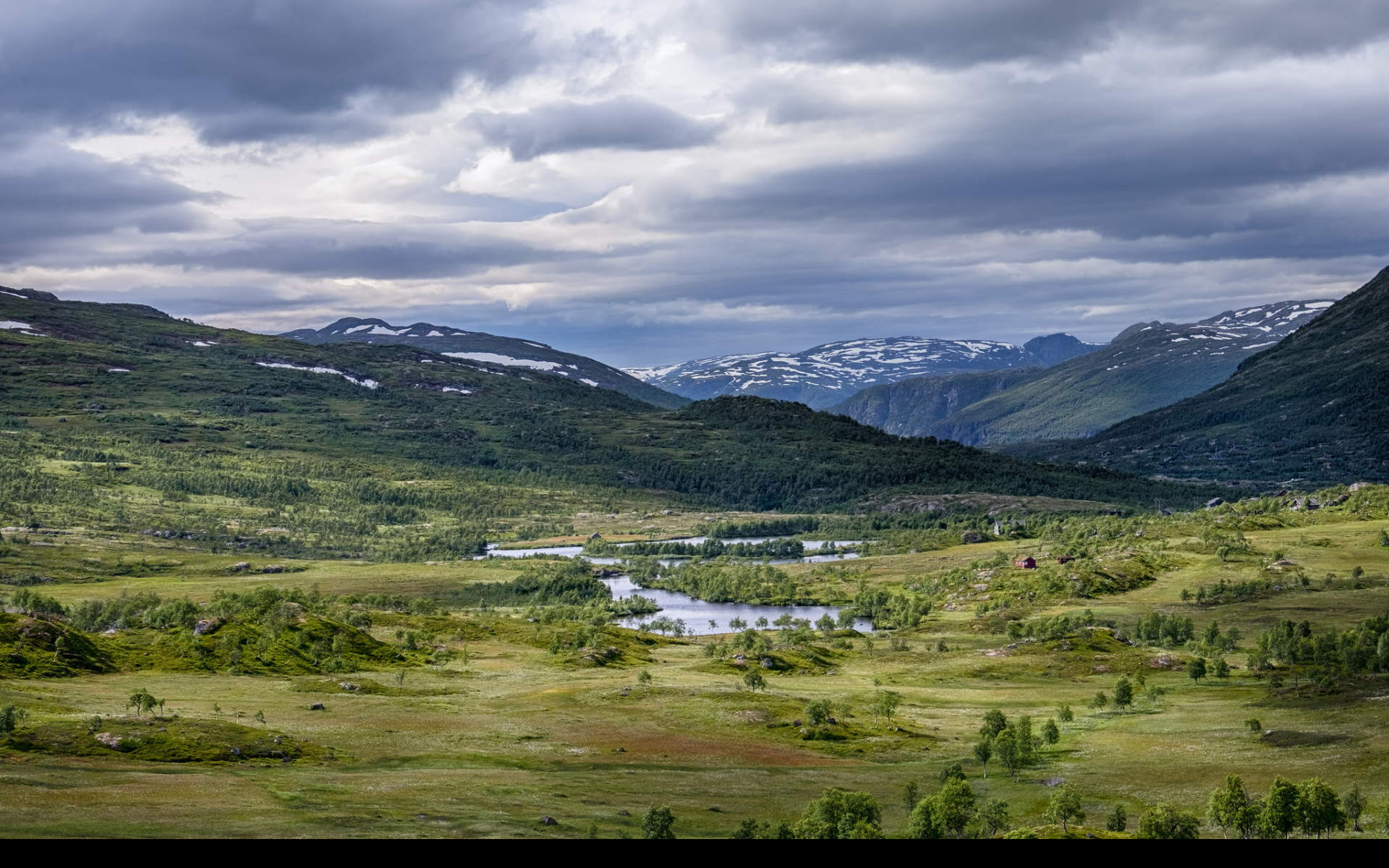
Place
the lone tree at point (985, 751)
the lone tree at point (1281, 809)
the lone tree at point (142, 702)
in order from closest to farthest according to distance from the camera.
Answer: the lone tree at point (1281, 809)
the lone tree at point (142, 702)
the lone tree at point (985, 751)

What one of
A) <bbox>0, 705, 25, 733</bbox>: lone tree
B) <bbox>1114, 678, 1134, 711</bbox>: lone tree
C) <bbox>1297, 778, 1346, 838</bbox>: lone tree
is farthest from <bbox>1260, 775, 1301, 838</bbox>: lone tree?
<bbox>0, 705, 25, 733</bbox>: lone tree

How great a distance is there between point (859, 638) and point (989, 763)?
9137cm

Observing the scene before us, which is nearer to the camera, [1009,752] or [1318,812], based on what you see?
[1318,812]

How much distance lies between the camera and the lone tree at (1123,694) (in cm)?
11550

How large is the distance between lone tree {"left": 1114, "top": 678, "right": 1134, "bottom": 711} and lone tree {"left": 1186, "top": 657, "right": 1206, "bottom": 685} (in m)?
15.1

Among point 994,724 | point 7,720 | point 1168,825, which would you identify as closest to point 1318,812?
point 1168,825

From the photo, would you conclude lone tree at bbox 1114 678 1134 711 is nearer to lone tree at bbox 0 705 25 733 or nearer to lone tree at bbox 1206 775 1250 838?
lone tree at bbox 1206 775 1250 838

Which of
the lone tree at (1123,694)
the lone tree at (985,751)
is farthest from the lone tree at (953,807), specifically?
the lone tree at (1123,694)

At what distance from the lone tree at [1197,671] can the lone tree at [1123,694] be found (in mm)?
15097

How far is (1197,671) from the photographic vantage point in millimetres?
127625

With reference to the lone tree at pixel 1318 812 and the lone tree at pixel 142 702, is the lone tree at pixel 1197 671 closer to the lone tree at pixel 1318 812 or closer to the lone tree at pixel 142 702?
the lone tree at pixel 1318 812

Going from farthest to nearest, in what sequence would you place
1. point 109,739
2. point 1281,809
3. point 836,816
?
point 109,739 < point 1281,809 < point 836,816

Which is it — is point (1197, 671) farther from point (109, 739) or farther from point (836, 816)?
point (109, 739)

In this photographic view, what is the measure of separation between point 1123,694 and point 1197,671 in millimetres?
17968
